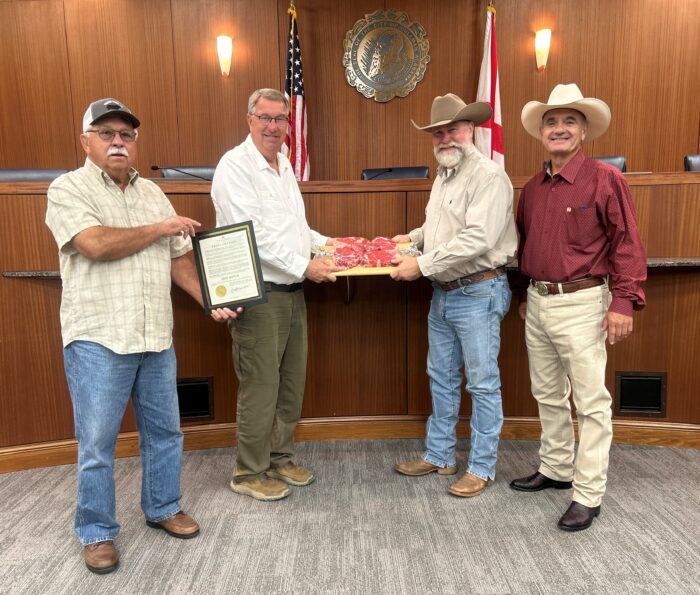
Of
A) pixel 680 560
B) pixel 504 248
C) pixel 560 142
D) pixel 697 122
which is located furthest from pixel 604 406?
pixel 697 122

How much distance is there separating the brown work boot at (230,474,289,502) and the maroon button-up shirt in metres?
1.45

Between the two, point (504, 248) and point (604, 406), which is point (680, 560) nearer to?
point (604, 406)

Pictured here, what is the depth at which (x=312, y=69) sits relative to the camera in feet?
16.8

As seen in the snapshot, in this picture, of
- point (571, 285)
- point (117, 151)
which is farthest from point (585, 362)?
point (117, 151)

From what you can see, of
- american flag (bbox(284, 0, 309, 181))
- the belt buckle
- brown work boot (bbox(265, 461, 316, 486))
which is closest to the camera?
the belt buckle

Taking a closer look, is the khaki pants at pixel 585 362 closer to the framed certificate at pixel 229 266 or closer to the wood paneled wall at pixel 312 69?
the framed certificate at pixel 229 266

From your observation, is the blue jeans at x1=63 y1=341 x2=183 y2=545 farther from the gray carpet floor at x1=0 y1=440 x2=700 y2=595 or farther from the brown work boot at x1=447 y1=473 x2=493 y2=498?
the brown work boot at x1=447 y1=473 x2=493 y2=498

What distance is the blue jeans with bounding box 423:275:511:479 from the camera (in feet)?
7.88

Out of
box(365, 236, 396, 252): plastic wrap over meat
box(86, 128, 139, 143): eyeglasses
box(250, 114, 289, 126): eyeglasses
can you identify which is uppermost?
box(250, 114, 289, 126): eyeglasses

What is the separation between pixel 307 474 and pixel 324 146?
11.7 feet

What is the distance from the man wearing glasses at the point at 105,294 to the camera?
1.83m

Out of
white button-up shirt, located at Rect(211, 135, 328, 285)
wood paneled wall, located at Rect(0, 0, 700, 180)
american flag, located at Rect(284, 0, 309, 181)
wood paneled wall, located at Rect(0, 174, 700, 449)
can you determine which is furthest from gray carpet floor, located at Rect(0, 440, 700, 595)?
wood paneled wall, located at Rect(0, 0, 700, 180)

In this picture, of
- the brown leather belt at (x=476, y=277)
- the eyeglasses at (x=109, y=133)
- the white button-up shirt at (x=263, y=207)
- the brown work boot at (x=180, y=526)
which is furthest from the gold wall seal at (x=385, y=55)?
the brown work boot at (x=180, y=526)

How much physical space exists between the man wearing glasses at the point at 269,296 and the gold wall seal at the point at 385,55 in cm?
309
